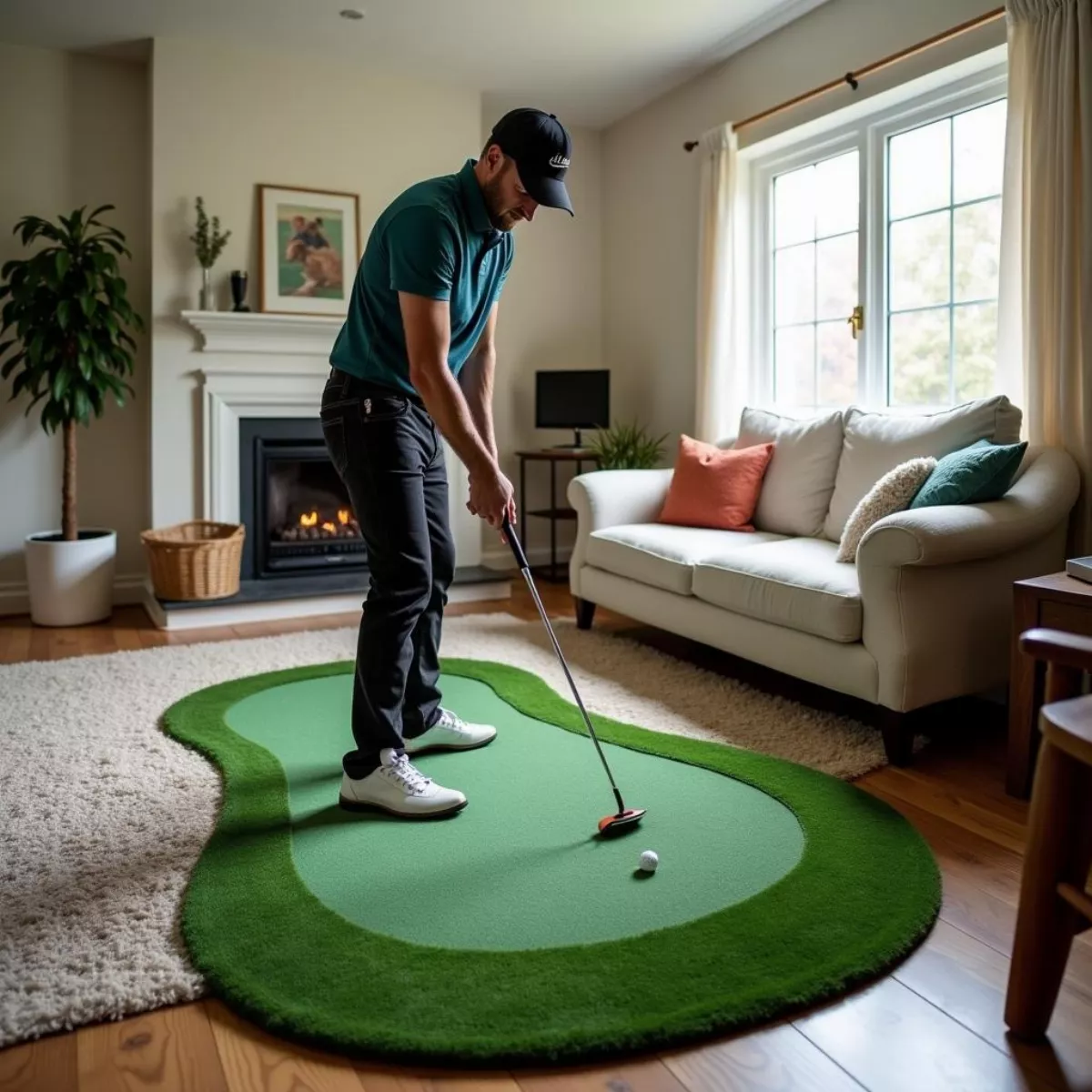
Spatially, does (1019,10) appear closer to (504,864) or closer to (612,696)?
(612,696)

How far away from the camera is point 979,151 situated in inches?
135

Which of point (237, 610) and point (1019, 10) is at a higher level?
point (1019, 10)

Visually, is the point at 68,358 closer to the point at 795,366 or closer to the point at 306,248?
the point at 306,248

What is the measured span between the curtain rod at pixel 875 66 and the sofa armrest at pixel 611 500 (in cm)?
163

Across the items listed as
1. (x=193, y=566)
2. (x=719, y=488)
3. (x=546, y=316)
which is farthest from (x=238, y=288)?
(x=719, y=488)

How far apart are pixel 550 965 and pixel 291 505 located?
12.0ft

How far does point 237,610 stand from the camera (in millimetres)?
4219

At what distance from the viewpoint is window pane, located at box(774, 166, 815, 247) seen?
4234 millimetres

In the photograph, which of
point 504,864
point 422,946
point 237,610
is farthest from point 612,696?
point 237,610

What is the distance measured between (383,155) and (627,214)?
1382mm

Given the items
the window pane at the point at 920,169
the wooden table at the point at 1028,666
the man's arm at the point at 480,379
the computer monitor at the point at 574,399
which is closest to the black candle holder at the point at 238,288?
the computer monitor at the point at 574,399

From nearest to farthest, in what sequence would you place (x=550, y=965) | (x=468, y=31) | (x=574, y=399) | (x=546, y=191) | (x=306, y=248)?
(x=550, y=965) < (x=546, y=191) < (x=468, y=31) < (x=306, y=248) < (x=574, y=399)

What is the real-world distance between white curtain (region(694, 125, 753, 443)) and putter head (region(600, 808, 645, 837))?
8.87ft

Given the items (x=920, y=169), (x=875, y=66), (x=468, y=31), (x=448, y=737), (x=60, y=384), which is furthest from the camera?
(x=468, y=31)
